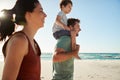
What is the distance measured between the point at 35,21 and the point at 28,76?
548 mm

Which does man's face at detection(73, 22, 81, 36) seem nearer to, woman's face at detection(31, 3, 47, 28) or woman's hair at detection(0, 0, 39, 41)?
woman's face at detection(31, 3, 47, 28)

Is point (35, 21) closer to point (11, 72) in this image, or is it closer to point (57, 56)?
point (11, 72)

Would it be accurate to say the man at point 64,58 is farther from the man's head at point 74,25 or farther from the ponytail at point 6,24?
the ponytail at point 6,24

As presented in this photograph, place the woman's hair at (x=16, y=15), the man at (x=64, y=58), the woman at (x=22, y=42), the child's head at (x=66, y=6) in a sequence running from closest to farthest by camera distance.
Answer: the woman at (x=22, y=42)
the woman's hair at (x=16, y=15)
the man at (x=64, y=58)
the child's head at (x=66, y=6)

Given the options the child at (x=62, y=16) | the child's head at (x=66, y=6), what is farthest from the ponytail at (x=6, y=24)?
the child's head at (x=66, y=6)

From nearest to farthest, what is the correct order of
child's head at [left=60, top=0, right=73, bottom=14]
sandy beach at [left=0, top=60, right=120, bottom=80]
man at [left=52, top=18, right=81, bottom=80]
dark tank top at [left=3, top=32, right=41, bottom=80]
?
dark tank top at [left=3, top=32, right=41, bottom=80], man at [left=52, top=18, right=81, bottom=80], child's head at [left=60, top=0, right=73, bottom=14], sandy beach at [left=0, top=60, right=120, bottom=80]

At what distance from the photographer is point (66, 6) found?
4730mm

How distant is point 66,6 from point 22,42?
8.43 ft

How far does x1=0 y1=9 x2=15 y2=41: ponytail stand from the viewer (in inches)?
102

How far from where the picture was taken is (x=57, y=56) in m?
3.64

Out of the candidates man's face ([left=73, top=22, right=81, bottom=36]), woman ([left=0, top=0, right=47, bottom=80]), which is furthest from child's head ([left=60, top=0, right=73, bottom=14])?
woman ([left=0, top=0, right=47, bottom=80])

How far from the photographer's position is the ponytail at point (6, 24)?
8.54 ft

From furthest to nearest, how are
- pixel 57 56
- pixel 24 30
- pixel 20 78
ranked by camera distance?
pixel 57 56, pixel 24 30, pixel 20 78

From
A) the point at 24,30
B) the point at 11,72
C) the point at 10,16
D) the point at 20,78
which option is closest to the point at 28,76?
the point at 20,78
